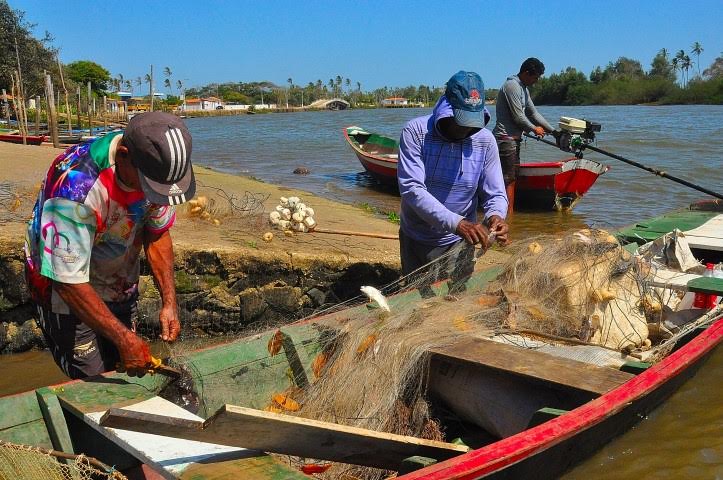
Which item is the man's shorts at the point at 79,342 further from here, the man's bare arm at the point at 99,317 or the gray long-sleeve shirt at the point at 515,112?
the gray long-sleeve shirt at the point at 515,112

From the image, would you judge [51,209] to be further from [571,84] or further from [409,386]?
[571,84]

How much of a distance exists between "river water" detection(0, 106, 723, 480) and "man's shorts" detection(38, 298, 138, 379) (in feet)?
8.25

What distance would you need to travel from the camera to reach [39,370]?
5.61 meters

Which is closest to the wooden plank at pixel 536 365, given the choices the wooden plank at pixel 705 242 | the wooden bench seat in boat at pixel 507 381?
the wooden bench seat in boat at pixel 507 381

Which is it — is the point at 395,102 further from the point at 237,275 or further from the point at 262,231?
the point at 237,275

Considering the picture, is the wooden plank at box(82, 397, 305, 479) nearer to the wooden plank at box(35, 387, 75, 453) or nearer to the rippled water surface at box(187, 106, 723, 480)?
the wooden plank at box(35, 387, 75, 453)

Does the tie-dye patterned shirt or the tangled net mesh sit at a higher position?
the tie-dye patterned shirt

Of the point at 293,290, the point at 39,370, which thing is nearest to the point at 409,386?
the point at 293,290

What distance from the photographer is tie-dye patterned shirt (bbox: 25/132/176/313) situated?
2484 millimetres

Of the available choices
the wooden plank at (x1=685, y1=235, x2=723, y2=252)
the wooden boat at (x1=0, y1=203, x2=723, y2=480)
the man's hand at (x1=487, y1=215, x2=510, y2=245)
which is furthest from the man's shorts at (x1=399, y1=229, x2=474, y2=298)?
the wooden plank at (x1=685, y1=235, x2=723, y2=252)

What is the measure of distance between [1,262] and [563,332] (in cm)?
464

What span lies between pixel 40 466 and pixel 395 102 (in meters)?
150

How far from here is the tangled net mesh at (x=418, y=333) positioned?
11.5 ft

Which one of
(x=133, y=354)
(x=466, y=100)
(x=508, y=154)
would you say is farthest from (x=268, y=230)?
(x=133, y=354)
